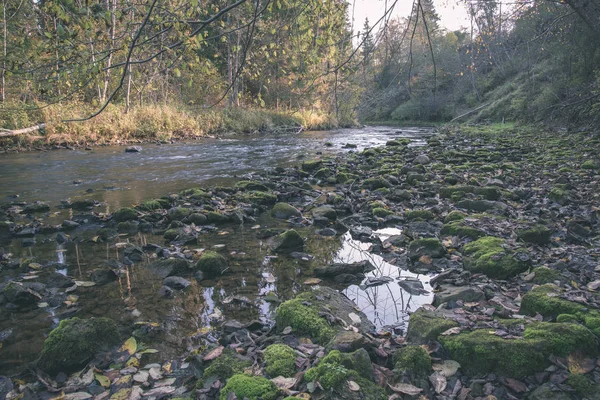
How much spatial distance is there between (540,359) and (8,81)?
22235mm

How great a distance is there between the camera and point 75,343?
322 cm

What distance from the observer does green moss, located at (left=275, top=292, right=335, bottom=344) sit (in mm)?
3346

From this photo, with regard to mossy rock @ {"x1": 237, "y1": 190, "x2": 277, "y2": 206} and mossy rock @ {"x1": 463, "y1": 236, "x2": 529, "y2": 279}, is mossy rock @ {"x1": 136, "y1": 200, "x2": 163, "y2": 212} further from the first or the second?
mossy rock @ {"x1": 463, "y1": 236, "x2": 529, "y2": 279}

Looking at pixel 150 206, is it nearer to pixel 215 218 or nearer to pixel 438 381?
pixel 215 218

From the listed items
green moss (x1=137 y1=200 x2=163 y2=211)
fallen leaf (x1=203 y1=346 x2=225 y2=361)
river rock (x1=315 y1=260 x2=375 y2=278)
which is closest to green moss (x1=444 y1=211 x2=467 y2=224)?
river rock (x1=315 y1=260 x2=375 y2=278)

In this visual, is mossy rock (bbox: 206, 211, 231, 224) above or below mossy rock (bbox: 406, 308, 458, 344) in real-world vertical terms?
above

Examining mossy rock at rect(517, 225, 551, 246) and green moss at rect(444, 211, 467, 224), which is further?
green moss at rect(444, 211, 467, 224)

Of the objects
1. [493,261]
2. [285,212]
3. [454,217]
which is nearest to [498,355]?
[493,261]

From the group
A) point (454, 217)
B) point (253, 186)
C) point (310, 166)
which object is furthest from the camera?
point (310, 166)

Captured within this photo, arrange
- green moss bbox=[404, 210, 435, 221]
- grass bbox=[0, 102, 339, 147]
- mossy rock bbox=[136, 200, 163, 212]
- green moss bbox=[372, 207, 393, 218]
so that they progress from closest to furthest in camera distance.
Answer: green moss bbox=[404, 210, 435, 221] → green moss bbox=[372, 207, 393, 218] → mossy rock bbox=[136, 200, 163, 212] → grass bbox=[0, 102, 339, 147]

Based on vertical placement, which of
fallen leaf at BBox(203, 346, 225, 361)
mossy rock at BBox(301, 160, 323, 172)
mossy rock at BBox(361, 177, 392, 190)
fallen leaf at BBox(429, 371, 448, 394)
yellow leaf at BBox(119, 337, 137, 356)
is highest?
mossy rock at BBox(301, 160, 323, 172)

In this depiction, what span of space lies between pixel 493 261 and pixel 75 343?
4095mm

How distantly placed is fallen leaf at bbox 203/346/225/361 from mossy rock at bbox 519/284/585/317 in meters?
2.51

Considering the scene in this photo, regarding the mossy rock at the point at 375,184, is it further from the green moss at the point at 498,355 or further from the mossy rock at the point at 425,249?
the green moss at the point at 498,355
